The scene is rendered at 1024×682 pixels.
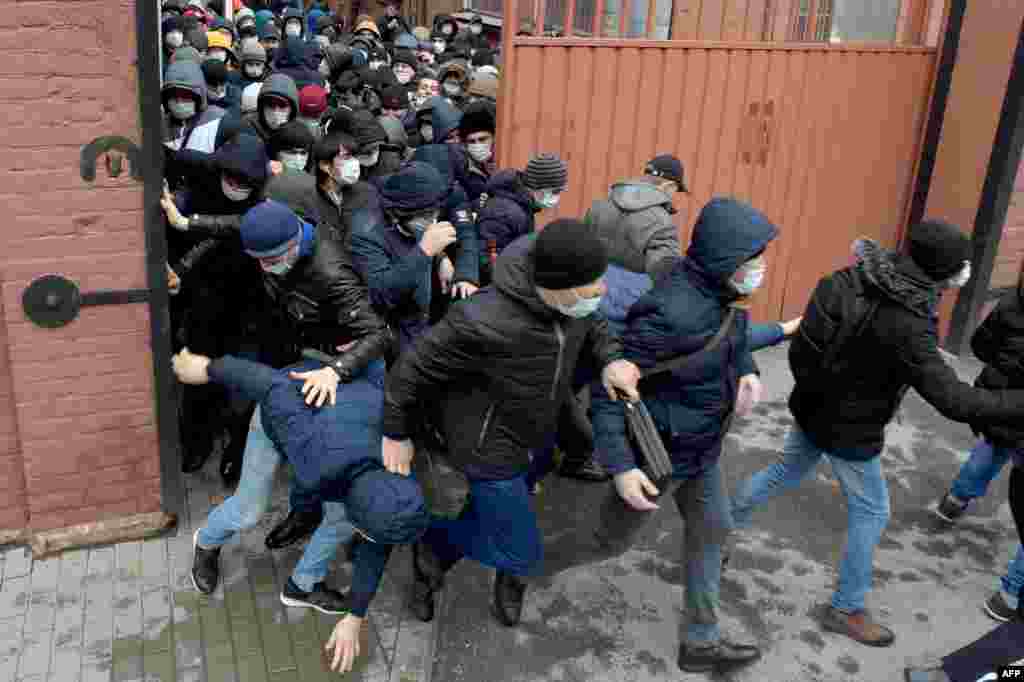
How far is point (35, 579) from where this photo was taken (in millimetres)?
3922

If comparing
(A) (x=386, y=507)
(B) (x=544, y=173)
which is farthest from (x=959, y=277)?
(A) (x=386, y=507)

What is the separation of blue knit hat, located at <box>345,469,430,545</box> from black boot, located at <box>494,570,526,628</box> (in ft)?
2.70

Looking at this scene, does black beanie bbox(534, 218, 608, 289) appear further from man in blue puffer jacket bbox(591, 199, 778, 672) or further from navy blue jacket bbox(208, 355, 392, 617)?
navy blue jacket bbox(208, 355, 392, 617)

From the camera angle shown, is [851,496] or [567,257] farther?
[851,496]

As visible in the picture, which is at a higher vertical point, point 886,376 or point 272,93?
point 272,93

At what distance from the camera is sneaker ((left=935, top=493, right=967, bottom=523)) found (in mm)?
4754

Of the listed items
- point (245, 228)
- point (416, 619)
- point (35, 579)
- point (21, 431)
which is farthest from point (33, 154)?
point (416, 619)

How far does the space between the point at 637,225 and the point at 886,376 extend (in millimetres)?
1404

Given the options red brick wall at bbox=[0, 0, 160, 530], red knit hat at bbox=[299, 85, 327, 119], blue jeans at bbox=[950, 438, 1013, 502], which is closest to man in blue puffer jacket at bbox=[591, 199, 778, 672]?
blue jeans at bbox=[950, 438, 1013, 502]

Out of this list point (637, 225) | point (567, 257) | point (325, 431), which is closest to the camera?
point (567, 257)

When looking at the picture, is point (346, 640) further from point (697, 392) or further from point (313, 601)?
point (697, 392)

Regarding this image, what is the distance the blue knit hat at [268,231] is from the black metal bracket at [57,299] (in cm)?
73

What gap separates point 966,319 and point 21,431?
6.16 metres

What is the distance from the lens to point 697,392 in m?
3.36
